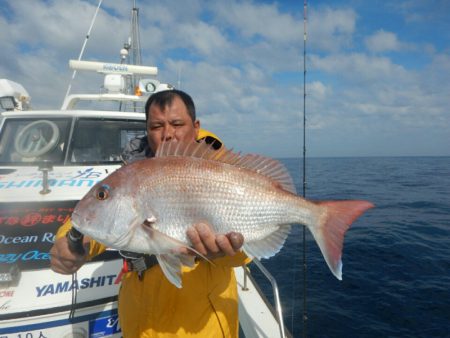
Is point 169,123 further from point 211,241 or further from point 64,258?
point 64,258

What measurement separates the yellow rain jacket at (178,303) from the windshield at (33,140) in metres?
3.10

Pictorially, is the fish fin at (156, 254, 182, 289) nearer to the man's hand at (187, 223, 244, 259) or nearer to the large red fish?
the large red fish

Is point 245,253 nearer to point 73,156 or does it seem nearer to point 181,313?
point 181,313

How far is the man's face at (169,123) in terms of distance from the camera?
2297 mm

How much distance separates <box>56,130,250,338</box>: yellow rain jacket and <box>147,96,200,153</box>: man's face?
965 mm

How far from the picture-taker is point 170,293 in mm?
→ 2104

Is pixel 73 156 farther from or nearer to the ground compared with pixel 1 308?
farther from the ground

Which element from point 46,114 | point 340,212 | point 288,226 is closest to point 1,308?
point 288,226

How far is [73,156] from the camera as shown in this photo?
477cm

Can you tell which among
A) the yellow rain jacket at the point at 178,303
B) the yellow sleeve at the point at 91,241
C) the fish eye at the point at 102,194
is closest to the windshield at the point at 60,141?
the yellow sleeve at the point at 91,241

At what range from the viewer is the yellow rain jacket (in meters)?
2.10

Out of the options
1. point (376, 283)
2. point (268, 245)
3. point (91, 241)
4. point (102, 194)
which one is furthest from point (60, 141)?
point (376, 283)

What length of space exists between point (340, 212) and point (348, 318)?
5974 millimetres

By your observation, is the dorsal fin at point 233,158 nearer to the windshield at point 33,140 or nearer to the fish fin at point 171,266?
the fish fin at point 171,266
